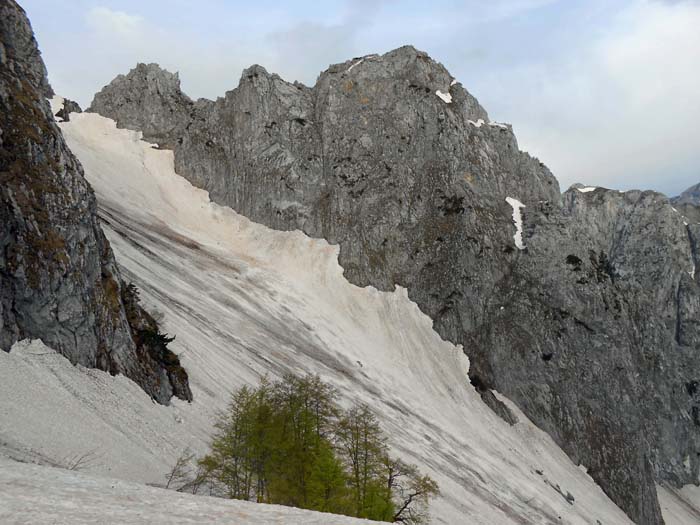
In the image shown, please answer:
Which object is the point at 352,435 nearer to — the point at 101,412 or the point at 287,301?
the point at 101,412

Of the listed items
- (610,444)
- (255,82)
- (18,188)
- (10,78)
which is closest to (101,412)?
(18,188)

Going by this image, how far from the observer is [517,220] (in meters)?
90.9

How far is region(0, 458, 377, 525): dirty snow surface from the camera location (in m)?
11.9

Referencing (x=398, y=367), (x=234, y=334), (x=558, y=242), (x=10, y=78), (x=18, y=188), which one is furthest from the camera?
(x=558, y=242)

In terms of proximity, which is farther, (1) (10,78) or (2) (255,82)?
(2) (255,82)

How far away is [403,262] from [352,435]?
215 feet

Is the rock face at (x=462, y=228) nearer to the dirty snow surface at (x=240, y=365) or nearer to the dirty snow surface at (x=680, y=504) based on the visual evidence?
the dirty snow surface at (x=680, y=504)

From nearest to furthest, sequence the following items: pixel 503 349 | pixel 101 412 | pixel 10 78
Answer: pixel 101 412 < pixel 10 78 < pixel 503 349

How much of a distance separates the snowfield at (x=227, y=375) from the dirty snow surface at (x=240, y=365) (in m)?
0.14

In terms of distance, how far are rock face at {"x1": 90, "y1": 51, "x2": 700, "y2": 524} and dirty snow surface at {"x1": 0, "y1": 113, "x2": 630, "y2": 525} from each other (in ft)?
13.7

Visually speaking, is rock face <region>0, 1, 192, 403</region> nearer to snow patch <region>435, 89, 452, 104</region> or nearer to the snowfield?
the snowfield

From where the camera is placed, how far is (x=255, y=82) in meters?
99.8

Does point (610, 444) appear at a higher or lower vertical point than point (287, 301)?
higher

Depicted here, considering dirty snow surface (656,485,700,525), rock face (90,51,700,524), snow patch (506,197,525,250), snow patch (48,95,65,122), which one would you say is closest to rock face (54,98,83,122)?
snow patch (48,95,65,122)
